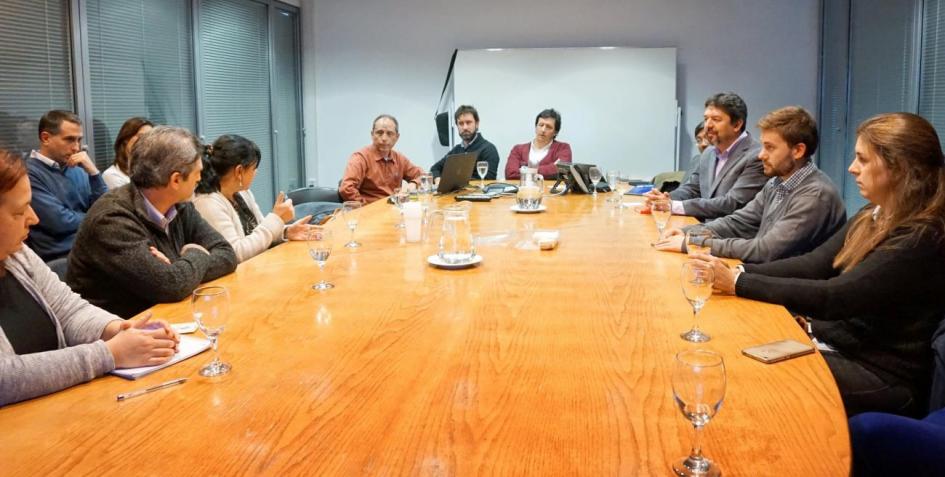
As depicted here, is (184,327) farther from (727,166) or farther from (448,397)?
(727,166)

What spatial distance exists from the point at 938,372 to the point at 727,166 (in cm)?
225

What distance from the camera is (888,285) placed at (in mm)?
1952

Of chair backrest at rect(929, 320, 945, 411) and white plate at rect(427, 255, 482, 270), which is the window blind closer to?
white plate at rect(427, 255, 482, 270)

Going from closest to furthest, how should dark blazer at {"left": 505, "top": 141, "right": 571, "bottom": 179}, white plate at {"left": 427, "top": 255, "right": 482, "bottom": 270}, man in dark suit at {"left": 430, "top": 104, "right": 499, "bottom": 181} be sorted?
white plate at {"left": 427, "top": 255, "right": 482, "bottom": 270} < dark blazer at {"left": 505, "top": 141, "right": 571, "bottom": 179} < man in dark suit at {"left": 430, "top": 104, "right": 499, "bottom": 181}

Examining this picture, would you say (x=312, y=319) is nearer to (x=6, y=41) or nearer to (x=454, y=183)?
(x=454, y=183)

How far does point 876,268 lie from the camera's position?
1.97 m

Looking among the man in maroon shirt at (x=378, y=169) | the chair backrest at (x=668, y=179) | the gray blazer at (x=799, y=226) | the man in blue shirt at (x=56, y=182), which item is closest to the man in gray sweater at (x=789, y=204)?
the gray blazer at (x=799, y=226)

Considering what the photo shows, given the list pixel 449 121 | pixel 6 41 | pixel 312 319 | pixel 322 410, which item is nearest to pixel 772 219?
pixel 312 319

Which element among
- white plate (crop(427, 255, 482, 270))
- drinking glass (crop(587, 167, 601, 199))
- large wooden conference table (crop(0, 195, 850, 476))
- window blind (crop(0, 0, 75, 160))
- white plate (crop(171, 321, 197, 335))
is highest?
window blind (crop(0, 0, 75, 160))

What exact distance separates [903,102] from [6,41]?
567 cm

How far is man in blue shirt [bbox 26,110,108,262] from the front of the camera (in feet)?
13.3

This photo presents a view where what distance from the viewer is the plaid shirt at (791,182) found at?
9.33 feet

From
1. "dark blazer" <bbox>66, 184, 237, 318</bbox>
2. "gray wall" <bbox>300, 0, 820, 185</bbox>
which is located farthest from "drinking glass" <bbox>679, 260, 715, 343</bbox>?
"gray wall" <bbox>300, 0, 820, 185</bbox>

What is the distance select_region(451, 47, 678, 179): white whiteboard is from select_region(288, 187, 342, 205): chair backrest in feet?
7.54
